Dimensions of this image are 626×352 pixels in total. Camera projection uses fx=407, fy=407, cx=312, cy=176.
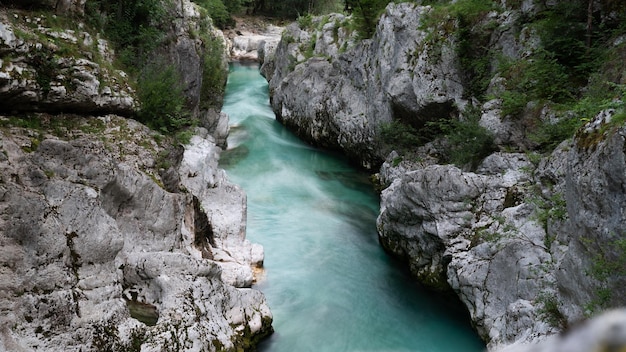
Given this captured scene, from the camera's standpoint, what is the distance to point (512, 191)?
845 cm

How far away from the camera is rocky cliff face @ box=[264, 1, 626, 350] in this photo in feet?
16.0

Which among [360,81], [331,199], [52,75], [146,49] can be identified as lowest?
[331,199]

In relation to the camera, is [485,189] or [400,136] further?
[400,136]

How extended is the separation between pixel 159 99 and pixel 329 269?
18.9 feet

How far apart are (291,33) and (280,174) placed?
449 inches

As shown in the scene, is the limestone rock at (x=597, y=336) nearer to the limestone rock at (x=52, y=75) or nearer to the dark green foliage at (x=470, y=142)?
the limestone rock at (x=52, y=75)

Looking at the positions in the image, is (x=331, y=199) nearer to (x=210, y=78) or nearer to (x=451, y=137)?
(x=451, y=137)

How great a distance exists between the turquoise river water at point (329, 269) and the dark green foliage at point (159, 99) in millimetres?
3800

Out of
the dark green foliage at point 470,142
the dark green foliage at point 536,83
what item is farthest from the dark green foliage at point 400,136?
the dark green foliage at point 536,83

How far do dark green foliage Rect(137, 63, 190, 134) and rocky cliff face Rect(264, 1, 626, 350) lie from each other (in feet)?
18.9

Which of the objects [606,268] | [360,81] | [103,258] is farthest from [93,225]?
[360,81]

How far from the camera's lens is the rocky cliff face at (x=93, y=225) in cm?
516

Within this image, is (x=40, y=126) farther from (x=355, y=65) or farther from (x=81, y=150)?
(x=355, y=65)

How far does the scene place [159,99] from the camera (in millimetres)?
9070
